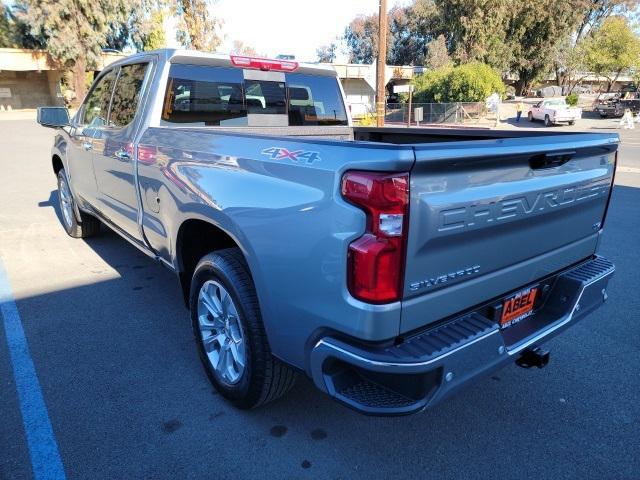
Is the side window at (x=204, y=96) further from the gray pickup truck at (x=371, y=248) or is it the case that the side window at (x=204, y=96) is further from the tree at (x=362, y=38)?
the tree at (x=362, y=38)

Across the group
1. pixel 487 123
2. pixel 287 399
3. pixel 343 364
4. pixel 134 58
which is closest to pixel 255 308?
pixel 343 364

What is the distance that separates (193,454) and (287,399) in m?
0.65

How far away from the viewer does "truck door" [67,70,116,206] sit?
168 inches

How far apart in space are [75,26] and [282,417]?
44.2m

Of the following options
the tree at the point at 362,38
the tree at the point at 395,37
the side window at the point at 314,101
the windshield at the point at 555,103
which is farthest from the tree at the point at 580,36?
the side window at the point at 314,101

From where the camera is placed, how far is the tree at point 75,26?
36.7 metres

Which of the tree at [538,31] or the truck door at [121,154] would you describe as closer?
the truck door at [121,154]

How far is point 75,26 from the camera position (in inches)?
1486

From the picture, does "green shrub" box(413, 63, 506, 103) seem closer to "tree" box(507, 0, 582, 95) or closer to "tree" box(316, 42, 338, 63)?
"tree" box(507, 0, 582, 95)

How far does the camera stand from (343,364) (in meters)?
1.89

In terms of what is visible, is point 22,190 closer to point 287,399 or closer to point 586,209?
point 287,399

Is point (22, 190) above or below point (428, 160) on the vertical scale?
below

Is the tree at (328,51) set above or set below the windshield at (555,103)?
above

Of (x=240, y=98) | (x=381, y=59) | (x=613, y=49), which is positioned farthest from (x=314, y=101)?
(x=613, y=49)
